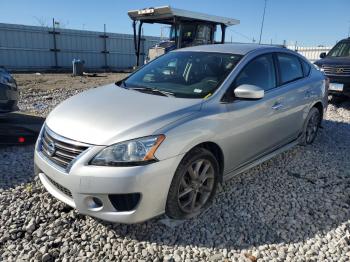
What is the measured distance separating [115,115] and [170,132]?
0.55 metres

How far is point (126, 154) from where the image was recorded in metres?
2.51

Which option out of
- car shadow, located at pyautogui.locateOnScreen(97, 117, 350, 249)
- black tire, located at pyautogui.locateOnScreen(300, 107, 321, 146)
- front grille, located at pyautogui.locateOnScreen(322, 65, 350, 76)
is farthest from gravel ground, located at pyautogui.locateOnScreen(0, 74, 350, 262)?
front grille, located at pyautogui.locateOnScreen(322, 65, 350, 76)

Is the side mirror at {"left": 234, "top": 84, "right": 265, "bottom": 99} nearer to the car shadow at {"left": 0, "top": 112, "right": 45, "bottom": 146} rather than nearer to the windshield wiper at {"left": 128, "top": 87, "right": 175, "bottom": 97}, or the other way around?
the windshield wiper at {"left": 128, "top": 87, "right": 175, "bottom": 97}

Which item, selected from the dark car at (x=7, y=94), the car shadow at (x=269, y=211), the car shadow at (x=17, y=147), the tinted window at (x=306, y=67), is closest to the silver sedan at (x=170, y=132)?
the car shadow at (x=269, y=211)

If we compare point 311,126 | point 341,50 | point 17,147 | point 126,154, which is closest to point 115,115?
point 126,154

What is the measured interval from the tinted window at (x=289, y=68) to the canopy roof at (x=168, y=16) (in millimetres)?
6768

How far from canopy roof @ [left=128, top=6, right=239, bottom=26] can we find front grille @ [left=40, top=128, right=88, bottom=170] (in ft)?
28.3

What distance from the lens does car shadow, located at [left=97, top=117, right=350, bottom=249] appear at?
2859mm

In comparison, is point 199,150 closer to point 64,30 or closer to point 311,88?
point 311,88

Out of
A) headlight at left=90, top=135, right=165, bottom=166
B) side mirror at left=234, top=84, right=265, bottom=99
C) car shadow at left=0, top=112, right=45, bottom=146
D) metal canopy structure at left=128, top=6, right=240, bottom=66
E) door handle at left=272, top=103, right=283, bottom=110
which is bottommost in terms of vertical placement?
car shadow at left=0, top=112, right=45, bottom=146

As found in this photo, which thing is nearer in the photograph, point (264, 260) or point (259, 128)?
point (264, 260)

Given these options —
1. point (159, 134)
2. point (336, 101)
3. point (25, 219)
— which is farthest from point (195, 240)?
point (336, 101)

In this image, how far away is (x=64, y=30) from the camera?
1877 cm

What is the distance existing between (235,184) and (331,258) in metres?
1.35
